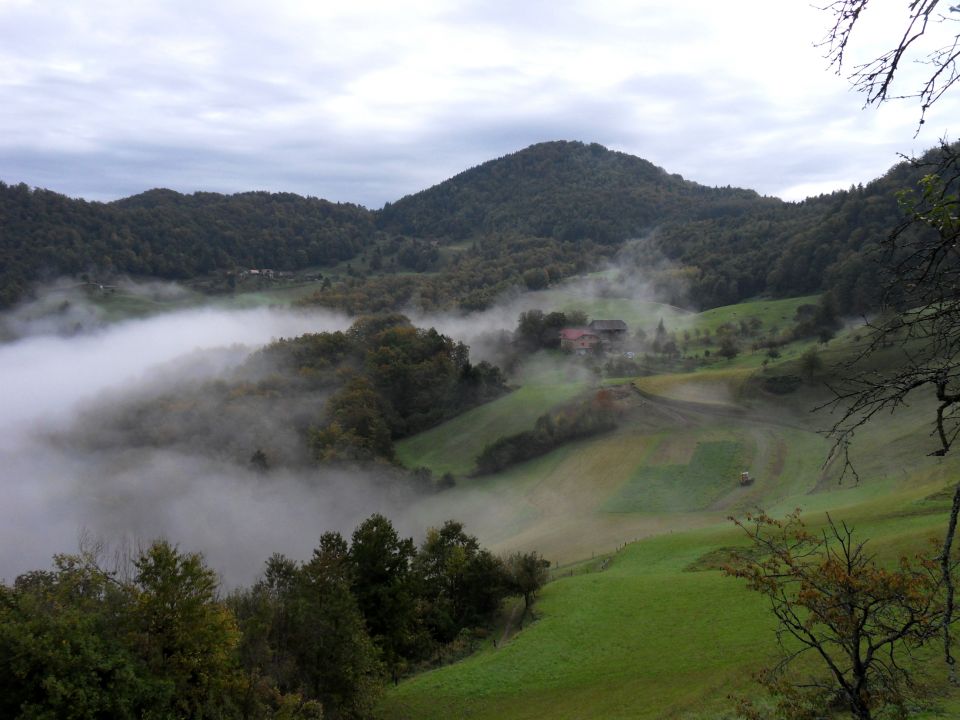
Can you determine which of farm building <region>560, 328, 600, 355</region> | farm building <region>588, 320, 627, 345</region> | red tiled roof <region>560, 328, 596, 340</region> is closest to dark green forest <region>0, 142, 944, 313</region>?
farm building <region>588, 320, 627, 345</region>

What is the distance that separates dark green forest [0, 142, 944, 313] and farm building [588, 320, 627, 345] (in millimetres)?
24484

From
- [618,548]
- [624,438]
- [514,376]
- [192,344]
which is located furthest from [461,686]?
[192,344]

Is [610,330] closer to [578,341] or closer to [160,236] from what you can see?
[578,341]

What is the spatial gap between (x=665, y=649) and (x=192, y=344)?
5281 inches

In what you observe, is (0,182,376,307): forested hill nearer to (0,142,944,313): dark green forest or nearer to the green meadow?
(0,142,944,313): dark green forest

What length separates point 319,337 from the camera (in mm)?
91812

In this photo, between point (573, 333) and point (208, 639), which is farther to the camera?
point (573, 333)

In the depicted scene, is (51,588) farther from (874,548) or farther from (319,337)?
(319,337)

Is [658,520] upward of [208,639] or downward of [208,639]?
downward

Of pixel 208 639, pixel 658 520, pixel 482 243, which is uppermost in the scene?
pixel 482 243

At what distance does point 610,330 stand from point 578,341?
7.98 meters

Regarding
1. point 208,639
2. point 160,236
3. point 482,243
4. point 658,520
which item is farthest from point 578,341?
point 160,236

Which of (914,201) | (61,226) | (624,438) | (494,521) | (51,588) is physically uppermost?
(61,226)

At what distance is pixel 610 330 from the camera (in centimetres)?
9419
